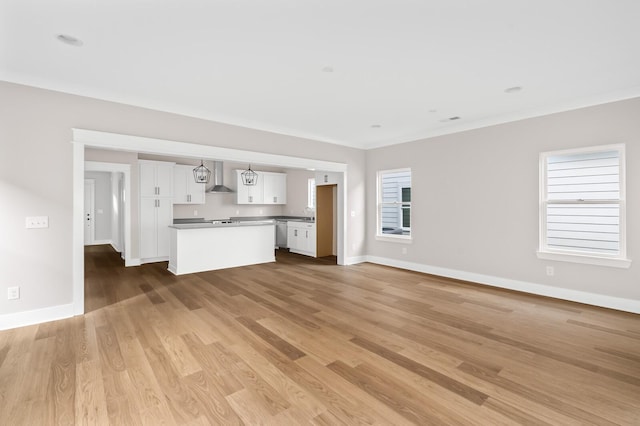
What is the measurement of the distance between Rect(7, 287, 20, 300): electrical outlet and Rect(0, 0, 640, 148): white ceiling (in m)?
2.21

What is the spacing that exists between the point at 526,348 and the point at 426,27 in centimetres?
289

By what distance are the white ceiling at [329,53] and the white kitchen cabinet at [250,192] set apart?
4224 mm

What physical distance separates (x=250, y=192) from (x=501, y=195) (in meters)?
6.30

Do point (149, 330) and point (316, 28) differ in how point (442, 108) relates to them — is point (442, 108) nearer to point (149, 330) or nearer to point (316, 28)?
point (316, 28)

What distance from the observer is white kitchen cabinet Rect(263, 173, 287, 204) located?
29.8 feet

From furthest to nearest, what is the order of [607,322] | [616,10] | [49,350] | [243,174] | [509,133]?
[243,174]
[509,133]
[607,322]
[49,350]
[616,10]

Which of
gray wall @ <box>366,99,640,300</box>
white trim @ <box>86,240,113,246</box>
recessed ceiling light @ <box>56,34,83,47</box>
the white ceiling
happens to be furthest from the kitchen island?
white trim @ <box>86,240,113,246</box>

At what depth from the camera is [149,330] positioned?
3.13m

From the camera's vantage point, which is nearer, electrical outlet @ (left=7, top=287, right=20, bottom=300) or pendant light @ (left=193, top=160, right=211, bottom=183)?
electrical outlet @ (left=7, top=287, right=20, bottom=300)

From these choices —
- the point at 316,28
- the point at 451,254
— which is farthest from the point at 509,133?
the point at 316,28

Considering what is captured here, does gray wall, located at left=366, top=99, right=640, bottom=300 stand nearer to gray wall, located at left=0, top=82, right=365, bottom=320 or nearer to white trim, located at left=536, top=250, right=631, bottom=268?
white trim, located at left=536, top=250, right=631, bottom=268

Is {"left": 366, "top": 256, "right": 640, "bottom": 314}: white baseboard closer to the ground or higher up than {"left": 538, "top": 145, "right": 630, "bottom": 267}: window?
closer to the ground

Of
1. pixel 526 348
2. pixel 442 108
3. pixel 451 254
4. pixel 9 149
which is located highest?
pixel 442 108

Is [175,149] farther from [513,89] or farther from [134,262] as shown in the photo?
[513,89]
